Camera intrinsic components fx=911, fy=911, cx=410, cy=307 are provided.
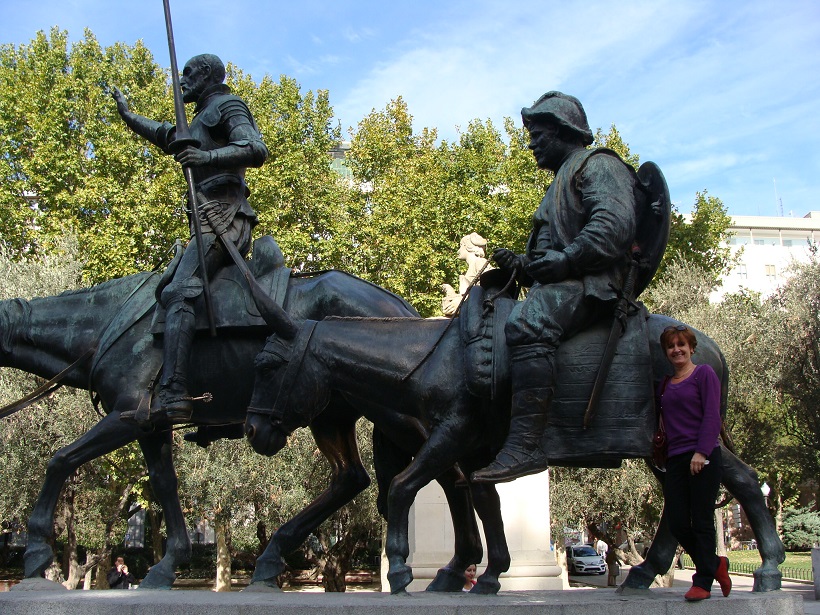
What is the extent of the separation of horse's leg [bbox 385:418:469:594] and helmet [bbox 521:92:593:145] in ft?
7.59

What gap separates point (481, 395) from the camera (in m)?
5.98

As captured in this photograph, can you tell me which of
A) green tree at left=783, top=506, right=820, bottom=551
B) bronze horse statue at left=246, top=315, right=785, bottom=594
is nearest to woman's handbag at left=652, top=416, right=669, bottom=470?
bronze horse statue at left=246, top=315, right=785, bottom=594

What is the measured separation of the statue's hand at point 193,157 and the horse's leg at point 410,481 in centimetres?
325

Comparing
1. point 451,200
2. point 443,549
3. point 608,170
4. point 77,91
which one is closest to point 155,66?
point 77,91

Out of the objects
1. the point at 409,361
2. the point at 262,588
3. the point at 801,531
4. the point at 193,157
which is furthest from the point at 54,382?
Result: the point at 801,531

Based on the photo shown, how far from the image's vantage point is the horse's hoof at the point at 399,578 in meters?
5.66

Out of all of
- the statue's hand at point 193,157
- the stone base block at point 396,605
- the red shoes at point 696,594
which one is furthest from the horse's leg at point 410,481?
the statue's hand at point 193,157

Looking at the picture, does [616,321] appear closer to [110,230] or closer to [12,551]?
[110,230]

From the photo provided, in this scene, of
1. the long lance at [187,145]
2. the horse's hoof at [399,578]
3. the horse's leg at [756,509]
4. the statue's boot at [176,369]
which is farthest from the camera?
the long lance at [187,145]

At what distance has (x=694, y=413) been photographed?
5504 millimetres

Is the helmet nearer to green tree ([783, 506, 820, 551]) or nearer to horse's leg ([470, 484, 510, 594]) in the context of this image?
horse's leg ([470, 484, 510, 594])

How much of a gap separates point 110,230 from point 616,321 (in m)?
26.0

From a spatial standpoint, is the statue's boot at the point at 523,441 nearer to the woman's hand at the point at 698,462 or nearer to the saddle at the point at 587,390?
the saddle at the point at 587,390

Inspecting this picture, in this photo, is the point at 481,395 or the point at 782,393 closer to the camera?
the point at 481,395
